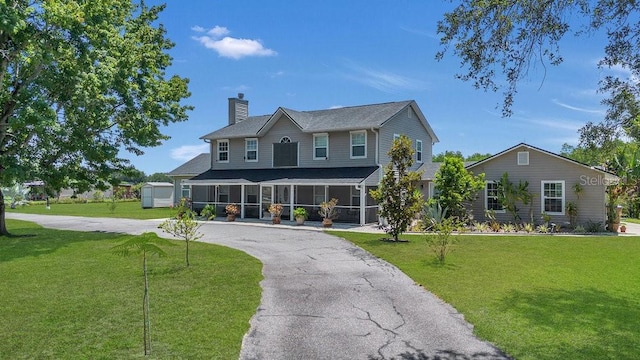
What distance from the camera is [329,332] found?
627cm

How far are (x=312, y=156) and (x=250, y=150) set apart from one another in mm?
5051

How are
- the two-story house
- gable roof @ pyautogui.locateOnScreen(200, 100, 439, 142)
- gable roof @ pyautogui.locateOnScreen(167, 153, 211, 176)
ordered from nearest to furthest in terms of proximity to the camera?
the two-story house → gable roof @ pyautogui.locateOnScreen(200, 100, 439, 142) → gable roof @ pyautogui.locateOnScreen(167, 153, 211, 176)

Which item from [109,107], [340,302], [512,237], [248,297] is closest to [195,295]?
[248,297]

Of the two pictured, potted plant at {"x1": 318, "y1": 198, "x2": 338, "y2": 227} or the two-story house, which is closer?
potted plant at {"x1": 318, "y1": 198, "x2": 338, "y2": 227}

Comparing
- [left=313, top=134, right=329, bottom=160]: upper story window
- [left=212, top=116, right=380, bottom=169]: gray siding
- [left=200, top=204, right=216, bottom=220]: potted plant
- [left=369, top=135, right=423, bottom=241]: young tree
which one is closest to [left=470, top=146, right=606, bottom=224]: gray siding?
[left=212, top=116, right=380, bottom=169]: gray siding

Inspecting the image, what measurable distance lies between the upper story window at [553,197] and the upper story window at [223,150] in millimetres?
20163

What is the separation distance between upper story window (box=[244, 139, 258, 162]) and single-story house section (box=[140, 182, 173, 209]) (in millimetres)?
16862

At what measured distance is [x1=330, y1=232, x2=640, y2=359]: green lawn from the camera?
5.94 metres

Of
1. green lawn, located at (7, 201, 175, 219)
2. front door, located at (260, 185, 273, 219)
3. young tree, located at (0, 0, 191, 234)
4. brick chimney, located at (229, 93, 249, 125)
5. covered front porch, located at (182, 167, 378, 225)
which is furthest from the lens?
brick chimney, located at (229, 93, 249, 125)

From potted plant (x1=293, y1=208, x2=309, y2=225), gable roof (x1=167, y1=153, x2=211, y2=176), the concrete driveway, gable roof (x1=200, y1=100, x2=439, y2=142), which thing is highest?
gable roof (x1=200, y1=100, x2=439, y2=142)

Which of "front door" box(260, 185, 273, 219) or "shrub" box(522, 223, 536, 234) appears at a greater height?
"front door" box(260, 185, 273, 219)

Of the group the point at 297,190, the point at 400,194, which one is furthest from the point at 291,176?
the point at 400,194

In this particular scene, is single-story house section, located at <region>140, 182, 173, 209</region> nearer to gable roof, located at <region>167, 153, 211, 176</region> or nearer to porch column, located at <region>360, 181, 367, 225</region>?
gable roof, located at <region>167, 153, 211, 176</region>

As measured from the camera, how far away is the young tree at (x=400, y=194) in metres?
15.8
